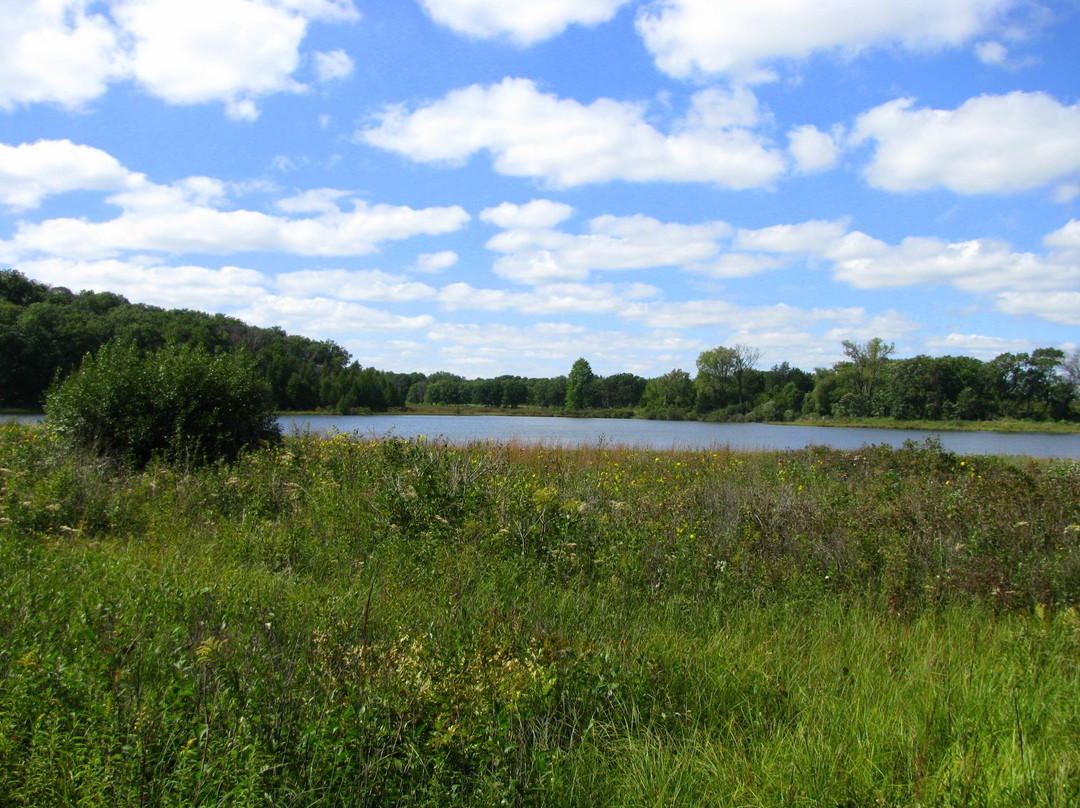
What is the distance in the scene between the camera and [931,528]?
7.07 meters

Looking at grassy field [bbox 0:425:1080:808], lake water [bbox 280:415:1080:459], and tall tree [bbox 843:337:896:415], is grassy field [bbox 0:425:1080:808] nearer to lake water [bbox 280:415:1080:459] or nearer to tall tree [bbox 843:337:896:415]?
lake water [bbox 280:415:1080:459]

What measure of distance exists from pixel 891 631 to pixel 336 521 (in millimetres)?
5159

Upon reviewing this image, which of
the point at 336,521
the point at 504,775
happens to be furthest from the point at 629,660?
the point at 336,521

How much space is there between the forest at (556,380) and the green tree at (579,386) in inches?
7.0

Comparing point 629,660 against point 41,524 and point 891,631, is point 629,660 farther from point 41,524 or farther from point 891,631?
point 41,524

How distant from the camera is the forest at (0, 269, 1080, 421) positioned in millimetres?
27859

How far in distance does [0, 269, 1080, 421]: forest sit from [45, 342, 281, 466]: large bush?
82cm

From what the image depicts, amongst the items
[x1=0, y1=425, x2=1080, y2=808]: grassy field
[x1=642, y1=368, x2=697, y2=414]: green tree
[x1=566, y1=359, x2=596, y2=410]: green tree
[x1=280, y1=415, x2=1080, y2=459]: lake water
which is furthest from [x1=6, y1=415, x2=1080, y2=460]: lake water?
[x1=566, y1=359, x2=596, y2=410]: green tree

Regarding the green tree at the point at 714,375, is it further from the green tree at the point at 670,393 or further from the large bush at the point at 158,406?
the large bush at the point at 158,406

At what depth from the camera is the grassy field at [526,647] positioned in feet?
8.93

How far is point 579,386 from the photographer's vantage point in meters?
83.6

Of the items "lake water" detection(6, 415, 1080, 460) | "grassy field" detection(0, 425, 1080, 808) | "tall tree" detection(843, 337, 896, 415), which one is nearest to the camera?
"grassy field" detection(0, 425, 1080, 808)

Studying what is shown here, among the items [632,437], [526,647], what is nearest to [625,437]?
[632,437]

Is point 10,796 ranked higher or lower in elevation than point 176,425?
lower
